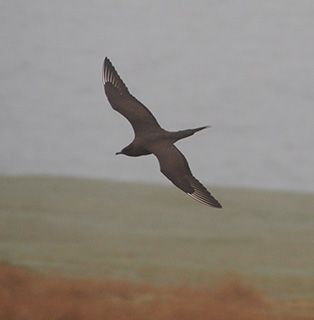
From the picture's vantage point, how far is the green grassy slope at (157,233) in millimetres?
3557

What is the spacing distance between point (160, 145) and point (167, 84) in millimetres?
765

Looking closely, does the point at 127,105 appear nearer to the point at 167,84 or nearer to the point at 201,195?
the point at 201,195

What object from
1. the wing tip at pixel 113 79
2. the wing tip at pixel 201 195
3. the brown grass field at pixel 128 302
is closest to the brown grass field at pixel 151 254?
the brown grass field at pixel 128 302

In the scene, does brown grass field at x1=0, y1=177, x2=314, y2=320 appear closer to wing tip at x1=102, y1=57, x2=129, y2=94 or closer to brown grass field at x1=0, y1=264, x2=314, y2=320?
brown grass field at x1=0, y1=264, x2=314, y2=320

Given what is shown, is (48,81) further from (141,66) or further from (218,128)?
(218,128)

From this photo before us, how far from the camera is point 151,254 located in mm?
3574

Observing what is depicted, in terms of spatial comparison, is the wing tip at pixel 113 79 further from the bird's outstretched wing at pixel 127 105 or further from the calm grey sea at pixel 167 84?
the calm grey sea at pixel 167 84

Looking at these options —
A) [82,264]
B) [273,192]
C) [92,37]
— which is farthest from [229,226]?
[92,37]

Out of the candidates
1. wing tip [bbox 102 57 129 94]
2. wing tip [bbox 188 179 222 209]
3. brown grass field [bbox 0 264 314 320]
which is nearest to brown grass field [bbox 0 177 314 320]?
brown grass field [bbox 0 264 314 320]

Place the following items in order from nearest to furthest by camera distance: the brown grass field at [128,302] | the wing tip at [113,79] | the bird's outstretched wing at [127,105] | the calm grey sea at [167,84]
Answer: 1. the bird's outstretched wing at [127,105]
2. the wing tip at [113,79]
3. the brown grass field at [128,302]
4. the calm grey sea at [167,84]

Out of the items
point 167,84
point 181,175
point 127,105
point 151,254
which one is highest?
point 167,84

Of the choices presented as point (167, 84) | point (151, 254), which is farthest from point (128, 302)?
point (167, 84)

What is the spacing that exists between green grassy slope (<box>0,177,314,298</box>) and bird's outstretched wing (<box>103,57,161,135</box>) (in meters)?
0.58

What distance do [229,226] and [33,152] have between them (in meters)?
0.67
